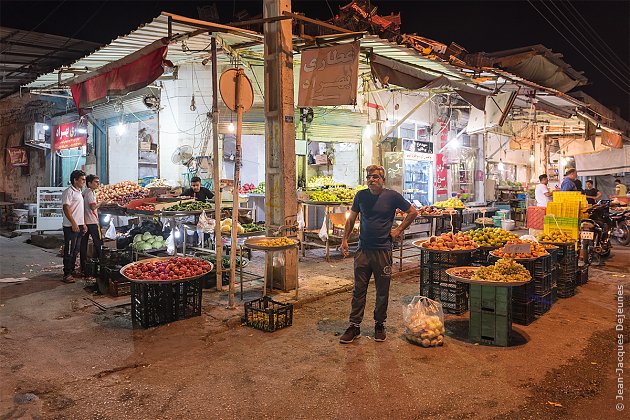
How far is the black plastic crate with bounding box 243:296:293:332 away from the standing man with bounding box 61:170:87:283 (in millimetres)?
4507

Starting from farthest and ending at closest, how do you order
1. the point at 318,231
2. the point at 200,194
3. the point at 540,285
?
the point at 318,231
the point at 200,194
the point at 540,285

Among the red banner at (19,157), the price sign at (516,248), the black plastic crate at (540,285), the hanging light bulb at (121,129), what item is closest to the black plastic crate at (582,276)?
the black plastic crate at (540,285)

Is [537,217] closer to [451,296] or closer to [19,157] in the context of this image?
[451,296]

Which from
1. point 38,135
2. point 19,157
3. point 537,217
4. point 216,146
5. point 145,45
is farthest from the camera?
point 19,157

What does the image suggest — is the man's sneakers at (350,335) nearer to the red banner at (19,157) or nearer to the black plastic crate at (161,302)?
the black plastic crate at (161,302)

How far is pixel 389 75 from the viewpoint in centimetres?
958

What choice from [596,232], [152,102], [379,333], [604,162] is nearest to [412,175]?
[596,232]

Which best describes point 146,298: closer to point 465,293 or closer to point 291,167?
point 291,167

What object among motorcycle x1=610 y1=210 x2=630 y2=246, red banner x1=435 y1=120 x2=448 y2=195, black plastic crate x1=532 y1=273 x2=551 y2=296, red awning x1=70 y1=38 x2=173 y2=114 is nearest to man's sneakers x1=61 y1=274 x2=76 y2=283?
red awning x1=70 y1=38 x2=173 y2=114

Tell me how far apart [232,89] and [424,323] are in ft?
14.1

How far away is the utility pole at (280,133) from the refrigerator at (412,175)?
7.85m

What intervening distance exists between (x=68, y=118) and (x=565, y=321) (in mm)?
18367

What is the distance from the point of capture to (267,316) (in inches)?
247

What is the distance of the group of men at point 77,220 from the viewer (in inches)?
349
